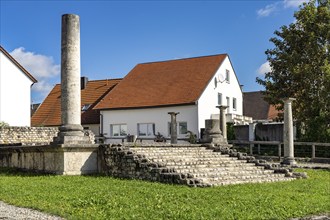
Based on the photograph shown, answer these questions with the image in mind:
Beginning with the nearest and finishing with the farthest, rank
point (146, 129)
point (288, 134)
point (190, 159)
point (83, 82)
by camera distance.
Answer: point (190, 159) < point (288, 134) < point (146, 129) < point (83, 82)

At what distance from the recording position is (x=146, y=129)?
136 feet

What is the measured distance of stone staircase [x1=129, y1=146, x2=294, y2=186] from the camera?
1647cm

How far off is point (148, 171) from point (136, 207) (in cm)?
601

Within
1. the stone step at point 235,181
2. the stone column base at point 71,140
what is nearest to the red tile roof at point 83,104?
the stone column base at point 71,140

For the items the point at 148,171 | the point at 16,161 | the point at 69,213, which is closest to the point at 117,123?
the point at 16,161

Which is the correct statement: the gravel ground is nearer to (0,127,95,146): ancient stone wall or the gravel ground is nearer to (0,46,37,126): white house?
(0,127,95,146): ancient stone wall

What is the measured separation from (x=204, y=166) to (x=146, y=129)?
2342 centimetres

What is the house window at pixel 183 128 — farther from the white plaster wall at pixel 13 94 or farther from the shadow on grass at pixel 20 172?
the shadow on grass at pixel 20 172

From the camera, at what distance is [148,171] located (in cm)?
1667

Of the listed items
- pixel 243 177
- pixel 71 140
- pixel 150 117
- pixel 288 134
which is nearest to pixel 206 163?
pixel 243 177

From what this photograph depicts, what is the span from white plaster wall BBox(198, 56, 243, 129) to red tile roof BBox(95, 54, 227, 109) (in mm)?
736

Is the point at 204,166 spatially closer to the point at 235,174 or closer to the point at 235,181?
the point at 235,174

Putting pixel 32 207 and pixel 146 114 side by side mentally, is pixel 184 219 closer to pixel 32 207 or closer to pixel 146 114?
pixel 32 207

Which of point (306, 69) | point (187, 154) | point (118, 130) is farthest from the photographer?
point (118, 130)
